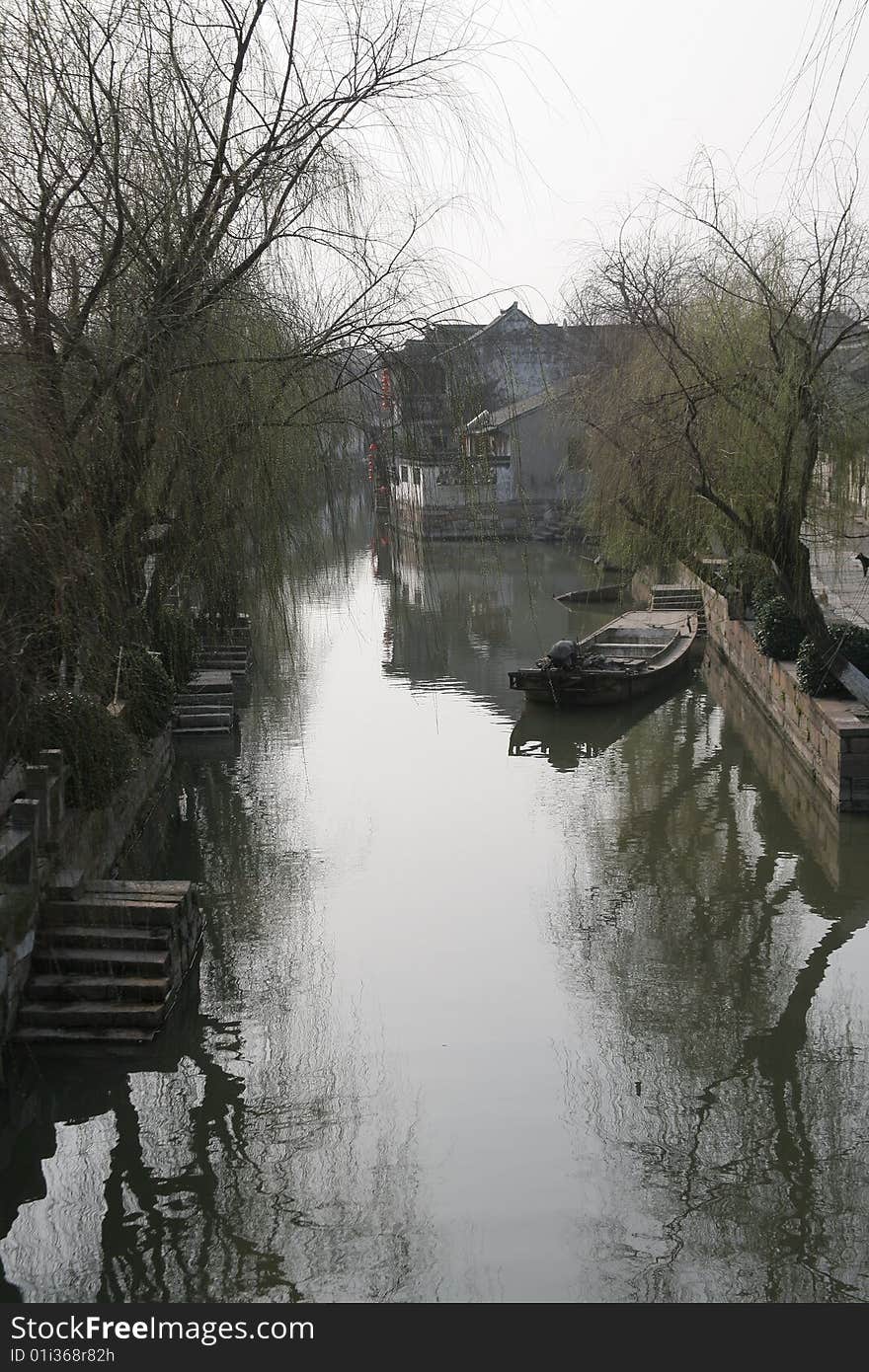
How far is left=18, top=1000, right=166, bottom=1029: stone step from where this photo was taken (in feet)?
23.2

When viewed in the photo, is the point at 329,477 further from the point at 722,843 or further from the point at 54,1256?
the point at 722,843

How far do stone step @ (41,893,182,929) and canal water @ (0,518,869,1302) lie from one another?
1.88ft

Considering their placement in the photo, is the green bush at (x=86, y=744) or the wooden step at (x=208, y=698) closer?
the green bush at (x=86, y=744)

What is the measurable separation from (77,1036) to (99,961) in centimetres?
45

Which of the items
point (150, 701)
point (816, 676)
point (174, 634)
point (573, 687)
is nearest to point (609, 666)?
point (573, 687)

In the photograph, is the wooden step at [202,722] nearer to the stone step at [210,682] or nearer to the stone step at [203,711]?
the stone step at [203,711]

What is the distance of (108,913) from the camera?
7.57 m

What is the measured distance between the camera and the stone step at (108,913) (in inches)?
298

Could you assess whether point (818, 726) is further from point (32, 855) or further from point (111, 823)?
point (32, 855)

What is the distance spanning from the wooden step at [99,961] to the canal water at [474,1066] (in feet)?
1.26

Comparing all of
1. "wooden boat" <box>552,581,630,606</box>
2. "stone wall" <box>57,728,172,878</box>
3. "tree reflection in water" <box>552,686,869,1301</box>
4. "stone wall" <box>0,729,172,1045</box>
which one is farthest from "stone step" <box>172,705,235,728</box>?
"wooden boat" <box>552,581,630,606</box>

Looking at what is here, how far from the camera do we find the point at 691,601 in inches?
956

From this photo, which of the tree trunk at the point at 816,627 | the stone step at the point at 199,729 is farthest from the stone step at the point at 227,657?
the tree trunk at the point at 816,627

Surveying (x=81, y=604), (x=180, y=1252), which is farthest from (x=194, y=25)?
(x=180, y=1252)
